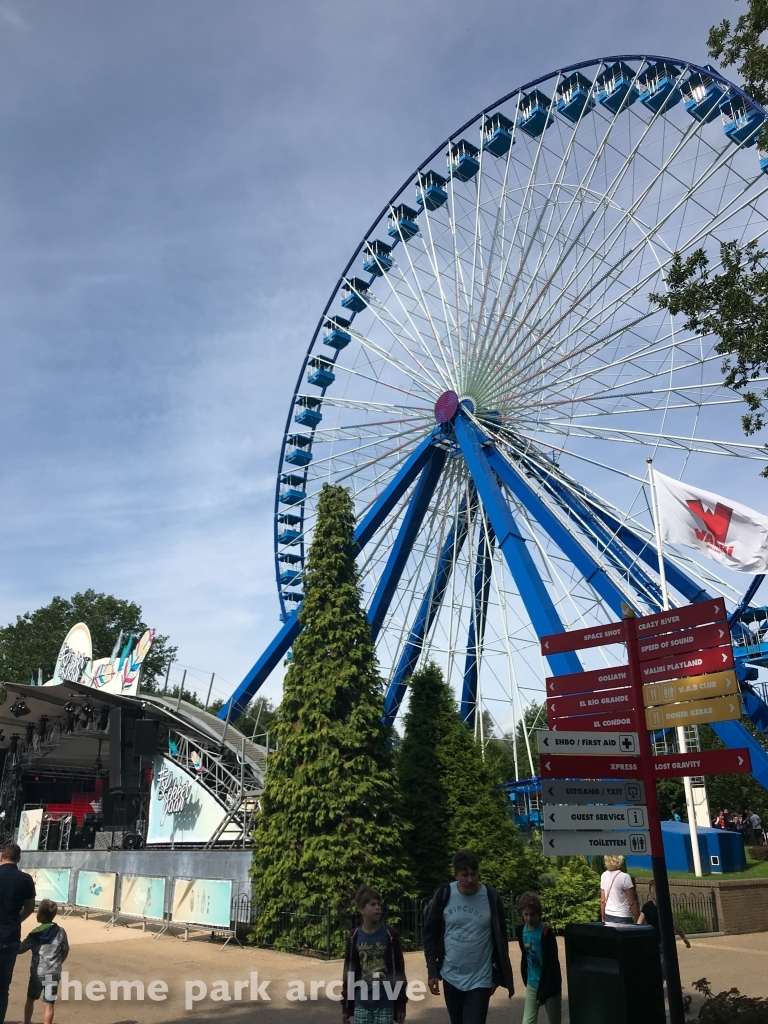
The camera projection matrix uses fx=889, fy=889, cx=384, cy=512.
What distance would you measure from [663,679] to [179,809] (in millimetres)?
22775

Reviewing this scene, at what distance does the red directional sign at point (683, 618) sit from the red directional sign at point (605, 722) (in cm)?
63

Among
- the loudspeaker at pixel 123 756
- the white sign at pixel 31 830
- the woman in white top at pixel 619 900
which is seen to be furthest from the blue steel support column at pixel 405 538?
the woman in white top at pixel 619 900

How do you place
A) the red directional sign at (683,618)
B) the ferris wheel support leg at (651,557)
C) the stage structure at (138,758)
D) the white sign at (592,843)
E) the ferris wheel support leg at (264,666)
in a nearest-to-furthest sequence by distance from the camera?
the white sign at (592,843)
the red directional sign at (683,618)
the ferris wheel support leg at (651,557)
the stage structure at (138,758)
the ferris wheel support leg at (264,666)

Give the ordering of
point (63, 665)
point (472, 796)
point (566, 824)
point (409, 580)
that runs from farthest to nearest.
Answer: point (63, 665), point (409, 580), point (472, 796), point (566, 824)

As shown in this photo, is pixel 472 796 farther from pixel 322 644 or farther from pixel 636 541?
pixel 636 541

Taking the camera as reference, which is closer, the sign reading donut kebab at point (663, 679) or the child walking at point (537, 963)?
the child walking at point (537, 963)

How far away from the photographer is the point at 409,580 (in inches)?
980

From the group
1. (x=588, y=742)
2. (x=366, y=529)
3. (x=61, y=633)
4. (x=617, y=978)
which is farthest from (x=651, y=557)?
(x=61, y=633)

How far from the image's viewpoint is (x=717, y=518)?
16078 millimetres

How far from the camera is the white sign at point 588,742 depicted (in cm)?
648

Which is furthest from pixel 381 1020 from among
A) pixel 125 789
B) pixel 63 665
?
pixel 63 665

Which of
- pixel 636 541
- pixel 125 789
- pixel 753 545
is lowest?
pixel 125 789

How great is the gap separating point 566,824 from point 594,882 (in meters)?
9.06

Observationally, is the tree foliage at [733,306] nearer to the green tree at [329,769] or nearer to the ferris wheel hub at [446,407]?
the green tree at [329,769]
